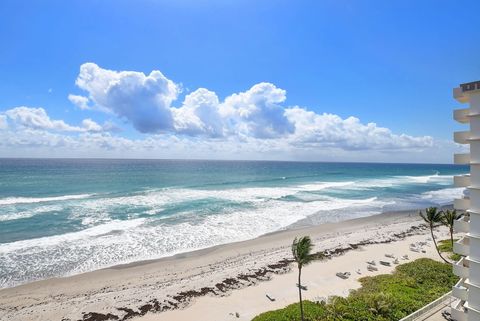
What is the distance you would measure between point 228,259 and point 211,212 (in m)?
16.9

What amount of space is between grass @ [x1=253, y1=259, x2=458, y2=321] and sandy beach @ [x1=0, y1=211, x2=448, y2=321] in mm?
1440

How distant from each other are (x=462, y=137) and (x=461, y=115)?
964 millimetres

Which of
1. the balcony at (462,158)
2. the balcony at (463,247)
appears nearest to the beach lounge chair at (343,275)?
the balcony at (463,247)

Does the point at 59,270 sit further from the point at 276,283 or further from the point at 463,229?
the point at 463,229

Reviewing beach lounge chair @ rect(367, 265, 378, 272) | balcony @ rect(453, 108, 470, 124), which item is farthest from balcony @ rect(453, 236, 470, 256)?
beach lounge chair @ rect(367, 265, 378, 272)

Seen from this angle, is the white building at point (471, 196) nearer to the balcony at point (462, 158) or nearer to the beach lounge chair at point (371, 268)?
the balcony at point (462, 158)

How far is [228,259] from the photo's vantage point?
2702cm

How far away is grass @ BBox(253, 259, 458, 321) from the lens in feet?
52.6

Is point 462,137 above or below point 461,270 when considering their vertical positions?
above

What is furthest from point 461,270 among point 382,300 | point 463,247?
point 382,300

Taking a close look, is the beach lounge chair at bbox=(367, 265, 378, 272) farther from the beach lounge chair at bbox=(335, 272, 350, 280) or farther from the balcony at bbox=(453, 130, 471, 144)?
the balcony at bbox=(453, 130, 471, 144)

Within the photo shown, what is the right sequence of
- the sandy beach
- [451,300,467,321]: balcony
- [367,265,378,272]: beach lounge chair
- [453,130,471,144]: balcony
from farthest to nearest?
[367,265,378,272]: beach lounge chair
the sandy beach
[451,300,467,321]: balcony
[453,130,471,144]: balcony

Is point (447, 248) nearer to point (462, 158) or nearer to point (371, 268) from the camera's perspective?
point (371, 268)

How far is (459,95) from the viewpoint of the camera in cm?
1273
